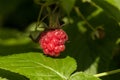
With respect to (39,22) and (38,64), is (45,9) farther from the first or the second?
(38,64)

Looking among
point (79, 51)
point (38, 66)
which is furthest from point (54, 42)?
point (79, 51)

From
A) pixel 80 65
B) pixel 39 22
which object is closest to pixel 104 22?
pixel 80 65

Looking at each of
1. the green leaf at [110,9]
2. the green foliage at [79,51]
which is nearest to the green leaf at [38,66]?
the green foliage at [79,51]

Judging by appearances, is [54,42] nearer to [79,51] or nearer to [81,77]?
[81,77]

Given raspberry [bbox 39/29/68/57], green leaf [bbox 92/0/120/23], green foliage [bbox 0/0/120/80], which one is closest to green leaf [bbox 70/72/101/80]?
green foliage [bbox 0/0/120/80]

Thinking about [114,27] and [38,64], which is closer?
[38,64]

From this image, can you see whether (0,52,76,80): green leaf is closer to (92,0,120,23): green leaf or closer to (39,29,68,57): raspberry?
(39,29,68,57): raspberry
